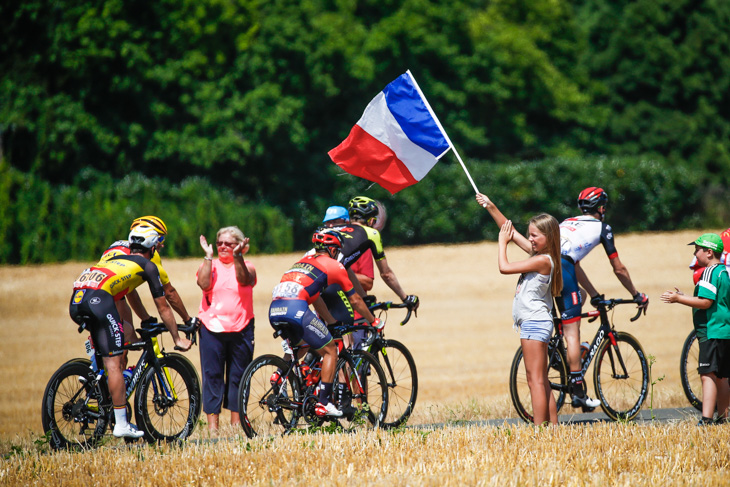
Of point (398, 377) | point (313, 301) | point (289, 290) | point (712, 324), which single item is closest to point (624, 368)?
point (712, 324)

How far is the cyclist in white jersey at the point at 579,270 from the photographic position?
856cm

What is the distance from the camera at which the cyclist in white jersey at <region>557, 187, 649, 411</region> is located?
28.1ft

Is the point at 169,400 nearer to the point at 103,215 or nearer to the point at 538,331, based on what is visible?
the point at 538,331

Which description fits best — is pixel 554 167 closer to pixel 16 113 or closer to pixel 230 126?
pixel 230 126

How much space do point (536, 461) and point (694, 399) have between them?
388 cm

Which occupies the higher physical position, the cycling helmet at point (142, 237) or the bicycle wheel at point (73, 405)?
the cycling helmet at point (142, 237)

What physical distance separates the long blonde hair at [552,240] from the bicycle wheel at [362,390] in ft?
6.26

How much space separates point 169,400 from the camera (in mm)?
7719

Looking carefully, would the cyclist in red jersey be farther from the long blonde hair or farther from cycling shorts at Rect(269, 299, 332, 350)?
the long blonde hair

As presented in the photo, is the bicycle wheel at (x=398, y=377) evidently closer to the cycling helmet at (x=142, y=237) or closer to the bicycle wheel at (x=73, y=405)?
the cycling helmet at (x=142, y=237)

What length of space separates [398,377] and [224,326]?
187 cm

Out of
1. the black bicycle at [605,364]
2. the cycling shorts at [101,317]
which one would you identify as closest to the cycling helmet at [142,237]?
the cycling shorts at [101,317]

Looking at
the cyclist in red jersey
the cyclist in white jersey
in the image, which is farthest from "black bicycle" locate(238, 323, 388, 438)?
the cyclist in white jersey

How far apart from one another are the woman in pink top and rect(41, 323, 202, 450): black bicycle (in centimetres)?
95
